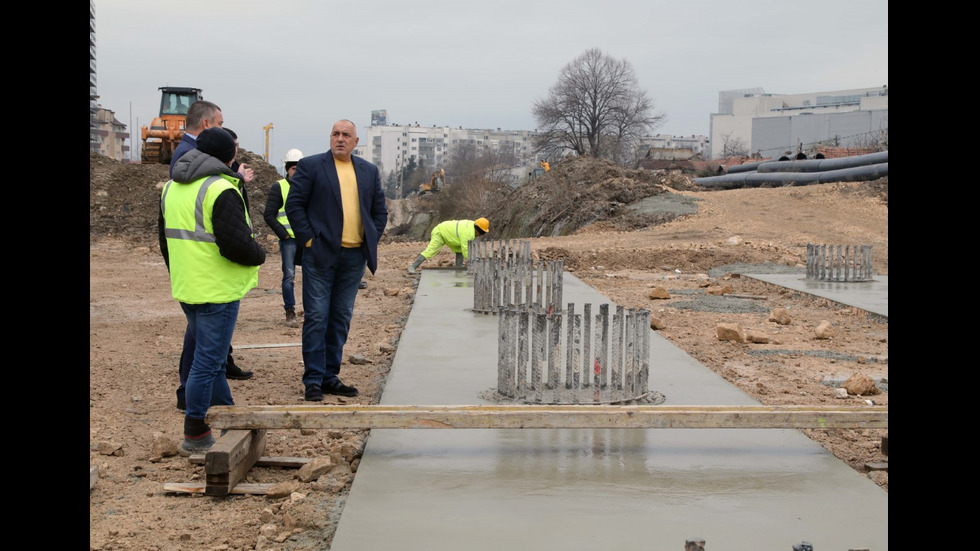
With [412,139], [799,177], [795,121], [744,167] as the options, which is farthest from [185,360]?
[412,139]

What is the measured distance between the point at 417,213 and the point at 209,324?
59.2 meters

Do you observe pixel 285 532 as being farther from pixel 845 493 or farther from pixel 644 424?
pixel 845 493

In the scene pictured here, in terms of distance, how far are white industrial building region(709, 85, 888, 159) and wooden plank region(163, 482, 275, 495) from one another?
251 feet

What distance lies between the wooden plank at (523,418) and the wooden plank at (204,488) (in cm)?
36

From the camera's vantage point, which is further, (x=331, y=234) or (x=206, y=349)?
(x=331, y=234)

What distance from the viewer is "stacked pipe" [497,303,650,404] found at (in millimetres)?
5777

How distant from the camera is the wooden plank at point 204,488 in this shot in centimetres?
448

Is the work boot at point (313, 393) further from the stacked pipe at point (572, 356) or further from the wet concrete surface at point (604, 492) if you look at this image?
the stacked pipe at point (572, 356)

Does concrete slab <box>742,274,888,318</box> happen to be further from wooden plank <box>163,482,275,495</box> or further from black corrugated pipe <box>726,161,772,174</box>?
black corrugated pipe <box>726,161,772,174</box>

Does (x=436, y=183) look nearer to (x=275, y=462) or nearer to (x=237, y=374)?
(x=237, y=374)

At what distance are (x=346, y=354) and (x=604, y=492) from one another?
465 cm

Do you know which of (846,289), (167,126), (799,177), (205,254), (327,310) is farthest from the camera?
(799,177)

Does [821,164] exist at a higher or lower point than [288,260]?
higher

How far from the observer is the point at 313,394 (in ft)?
20.4
